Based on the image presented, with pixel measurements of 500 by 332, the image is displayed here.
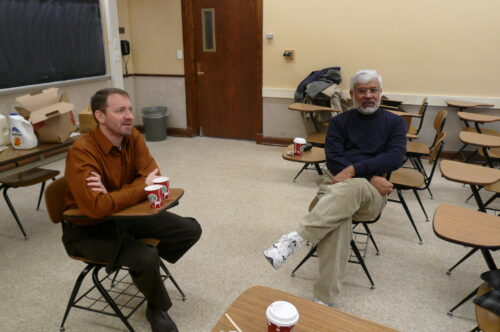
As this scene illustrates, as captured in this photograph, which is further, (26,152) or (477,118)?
(477,118)

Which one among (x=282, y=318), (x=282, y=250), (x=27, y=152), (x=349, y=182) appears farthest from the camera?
(x=27, y=152)

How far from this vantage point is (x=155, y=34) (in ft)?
18.9

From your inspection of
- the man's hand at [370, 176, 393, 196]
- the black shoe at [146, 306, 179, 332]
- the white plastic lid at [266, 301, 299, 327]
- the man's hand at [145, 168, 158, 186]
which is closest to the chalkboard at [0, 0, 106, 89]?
the man's hand at [145, 168, 158, 186]

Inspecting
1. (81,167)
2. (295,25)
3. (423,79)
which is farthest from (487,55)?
(81,167)

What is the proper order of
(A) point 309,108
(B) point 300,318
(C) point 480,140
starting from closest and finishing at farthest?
(B) point 300,318 < (C) point 480,140 < (A) point 309,108

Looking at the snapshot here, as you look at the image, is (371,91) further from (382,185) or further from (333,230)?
(333,230)

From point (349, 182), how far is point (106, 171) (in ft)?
4.37

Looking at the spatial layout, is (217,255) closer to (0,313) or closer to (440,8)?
(0,313)

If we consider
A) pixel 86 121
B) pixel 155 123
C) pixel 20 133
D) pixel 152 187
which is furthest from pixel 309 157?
pixel 155 123

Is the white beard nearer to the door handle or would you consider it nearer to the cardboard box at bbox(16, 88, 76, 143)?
the cardboard box at bbox(16, 88, 76, 143)

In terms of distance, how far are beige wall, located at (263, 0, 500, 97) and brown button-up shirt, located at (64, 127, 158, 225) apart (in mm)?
3556

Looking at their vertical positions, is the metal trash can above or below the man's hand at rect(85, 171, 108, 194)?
below

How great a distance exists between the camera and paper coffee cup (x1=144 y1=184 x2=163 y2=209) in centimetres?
174

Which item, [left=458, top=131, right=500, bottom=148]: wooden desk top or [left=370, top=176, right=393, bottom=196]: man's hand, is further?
[left=458, top=131, right=500, bottom=148]: wooden desk top
